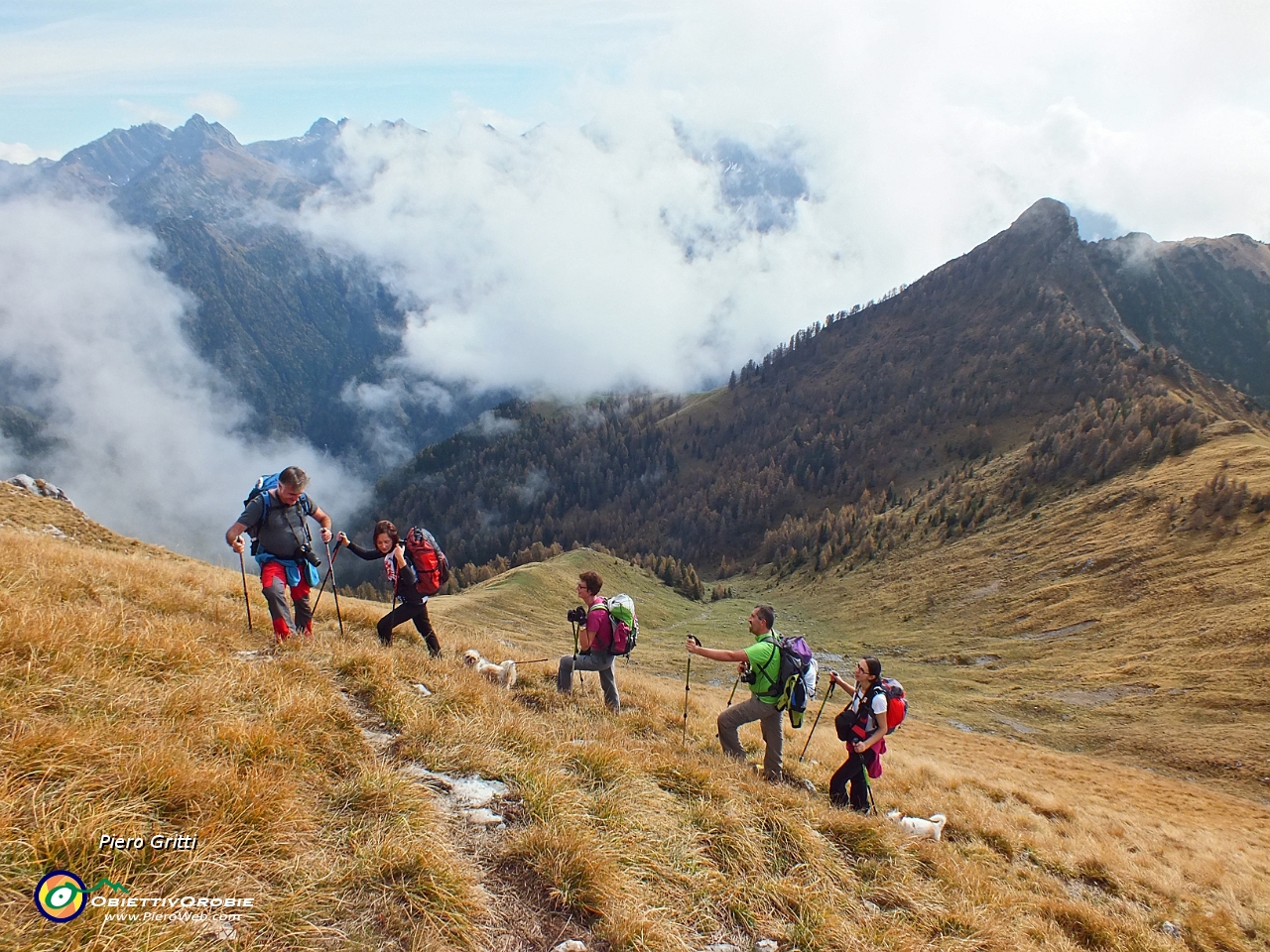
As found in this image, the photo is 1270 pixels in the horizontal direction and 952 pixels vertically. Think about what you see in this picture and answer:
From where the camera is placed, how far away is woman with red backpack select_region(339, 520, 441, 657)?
1215 centimetres

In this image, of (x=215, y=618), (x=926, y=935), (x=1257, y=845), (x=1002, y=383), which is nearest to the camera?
(x=926, y=935)

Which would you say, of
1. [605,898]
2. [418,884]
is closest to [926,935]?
[605,898]

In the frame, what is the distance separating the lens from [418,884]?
488 cm

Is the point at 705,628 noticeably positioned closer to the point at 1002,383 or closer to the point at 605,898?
the point at 605,898

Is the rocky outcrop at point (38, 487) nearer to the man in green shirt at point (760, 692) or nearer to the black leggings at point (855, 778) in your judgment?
the man in green shirt at point (760, 692)

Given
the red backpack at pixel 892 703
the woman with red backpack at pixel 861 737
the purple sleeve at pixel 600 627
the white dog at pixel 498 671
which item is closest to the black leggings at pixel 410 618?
the white dog at pixel 498 671

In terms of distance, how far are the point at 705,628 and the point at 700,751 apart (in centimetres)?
9693

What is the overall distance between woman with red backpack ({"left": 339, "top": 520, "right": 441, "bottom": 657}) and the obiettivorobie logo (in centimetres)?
811

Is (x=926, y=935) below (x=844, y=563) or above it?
above

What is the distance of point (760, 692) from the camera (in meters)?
10.5

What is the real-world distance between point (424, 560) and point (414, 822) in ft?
24.1

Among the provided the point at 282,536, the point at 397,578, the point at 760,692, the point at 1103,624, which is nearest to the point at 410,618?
the point at 397,578

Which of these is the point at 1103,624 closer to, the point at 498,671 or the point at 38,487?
the point at 498,671

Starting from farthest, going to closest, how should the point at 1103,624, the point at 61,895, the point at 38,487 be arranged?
the point at 1103,624
the point at 38,487
the point at 61,895
